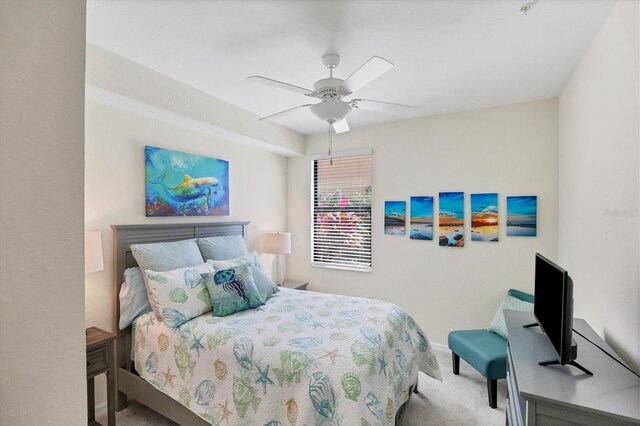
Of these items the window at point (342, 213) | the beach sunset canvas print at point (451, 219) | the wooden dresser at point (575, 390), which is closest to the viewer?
the wooden dresser at point (575, 390)

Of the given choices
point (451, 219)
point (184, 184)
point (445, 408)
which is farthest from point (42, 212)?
point (451, 219)

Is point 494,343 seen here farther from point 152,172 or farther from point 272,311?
point 152,172

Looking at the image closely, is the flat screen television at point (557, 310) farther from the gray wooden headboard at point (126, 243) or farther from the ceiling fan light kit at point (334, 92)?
the gray wooden headboard at point (126, 243)

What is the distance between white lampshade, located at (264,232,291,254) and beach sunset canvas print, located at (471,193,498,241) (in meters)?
2.13

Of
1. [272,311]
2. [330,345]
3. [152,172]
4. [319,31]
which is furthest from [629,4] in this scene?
[152,172]

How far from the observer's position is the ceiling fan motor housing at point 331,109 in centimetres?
215

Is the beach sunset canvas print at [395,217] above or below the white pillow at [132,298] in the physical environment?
above

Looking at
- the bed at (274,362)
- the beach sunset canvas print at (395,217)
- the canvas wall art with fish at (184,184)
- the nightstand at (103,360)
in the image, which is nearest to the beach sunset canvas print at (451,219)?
the beach sunset canvas print at (395,217)

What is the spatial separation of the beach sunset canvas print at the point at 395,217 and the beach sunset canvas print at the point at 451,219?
1.34ft

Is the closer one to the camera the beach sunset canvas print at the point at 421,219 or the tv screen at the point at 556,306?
the tv screen at the point at 556,306

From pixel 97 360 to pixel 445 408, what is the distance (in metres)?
2.50

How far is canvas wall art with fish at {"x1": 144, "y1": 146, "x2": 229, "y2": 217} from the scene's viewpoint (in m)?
2.75

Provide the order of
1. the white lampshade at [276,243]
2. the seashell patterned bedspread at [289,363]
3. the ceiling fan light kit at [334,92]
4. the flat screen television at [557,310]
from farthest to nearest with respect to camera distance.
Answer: the white lampshade at [276,243] → the ceiling fan light kit at [334,92] → the seashell patterned bedspread at [289,363] → the flat screen television at [557,310]

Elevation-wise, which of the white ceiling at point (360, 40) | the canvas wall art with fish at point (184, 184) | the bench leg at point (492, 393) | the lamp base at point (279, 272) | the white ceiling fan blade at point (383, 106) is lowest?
the bench leg at point (492, 393)
